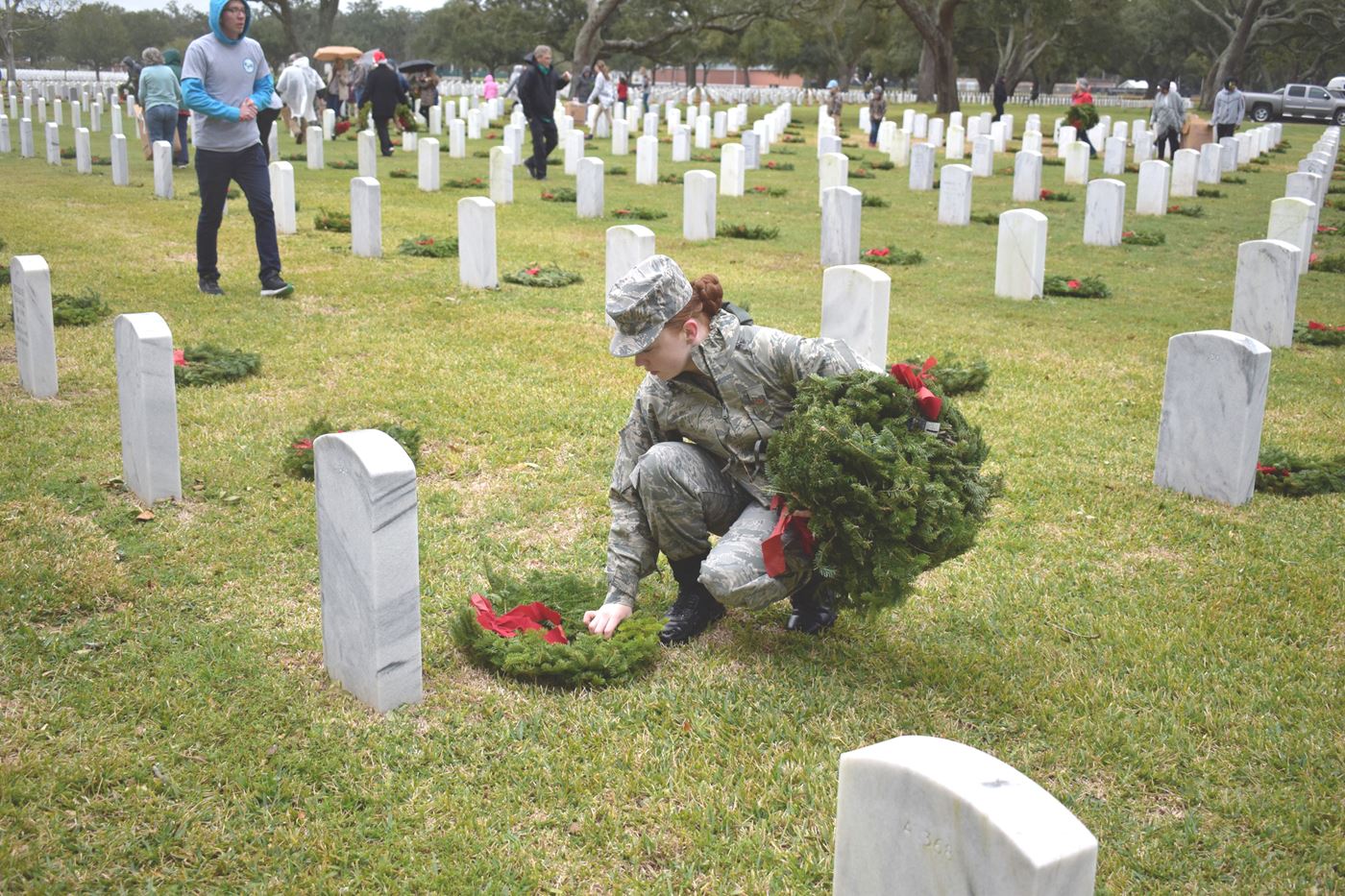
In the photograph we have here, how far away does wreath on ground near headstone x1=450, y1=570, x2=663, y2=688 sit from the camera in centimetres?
411

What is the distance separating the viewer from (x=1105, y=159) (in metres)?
24.8

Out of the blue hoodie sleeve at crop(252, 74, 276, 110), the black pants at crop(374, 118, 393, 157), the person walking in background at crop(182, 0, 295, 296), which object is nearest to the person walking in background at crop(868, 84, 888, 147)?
the black pants at crop(374, 118, 393, 157)

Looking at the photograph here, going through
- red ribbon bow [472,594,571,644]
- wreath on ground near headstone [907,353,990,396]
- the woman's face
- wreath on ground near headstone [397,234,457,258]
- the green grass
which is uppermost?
the woman's face

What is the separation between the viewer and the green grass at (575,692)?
10.7 feet

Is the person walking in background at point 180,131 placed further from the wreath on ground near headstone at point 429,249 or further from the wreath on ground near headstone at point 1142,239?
the wreath on ground near headstone at point 1142,239

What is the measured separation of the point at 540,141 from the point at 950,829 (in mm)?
20237

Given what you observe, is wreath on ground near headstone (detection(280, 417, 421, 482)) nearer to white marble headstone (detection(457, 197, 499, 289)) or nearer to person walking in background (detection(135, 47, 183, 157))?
white marble headstone (detection(457, 197, 499, 289))

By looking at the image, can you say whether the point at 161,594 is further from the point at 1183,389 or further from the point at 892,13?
the point at 892,13

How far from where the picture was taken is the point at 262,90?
33.1 ft

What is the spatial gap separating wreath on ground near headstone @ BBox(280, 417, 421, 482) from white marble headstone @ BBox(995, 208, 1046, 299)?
22.7ft

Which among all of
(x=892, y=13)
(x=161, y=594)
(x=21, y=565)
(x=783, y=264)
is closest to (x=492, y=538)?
(x=161, y=594)

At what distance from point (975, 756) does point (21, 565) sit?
4.26m

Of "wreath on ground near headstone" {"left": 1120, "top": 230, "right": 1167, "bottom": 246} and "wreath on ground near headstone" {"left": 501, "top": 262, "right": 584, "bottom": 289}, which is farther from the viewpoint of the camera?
"wreath on ground near headstone" {"left": 1120, "top": 230, "right": 1167, "bottom": 246}

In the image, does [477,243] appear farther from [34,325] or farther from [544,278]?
[34,325]
